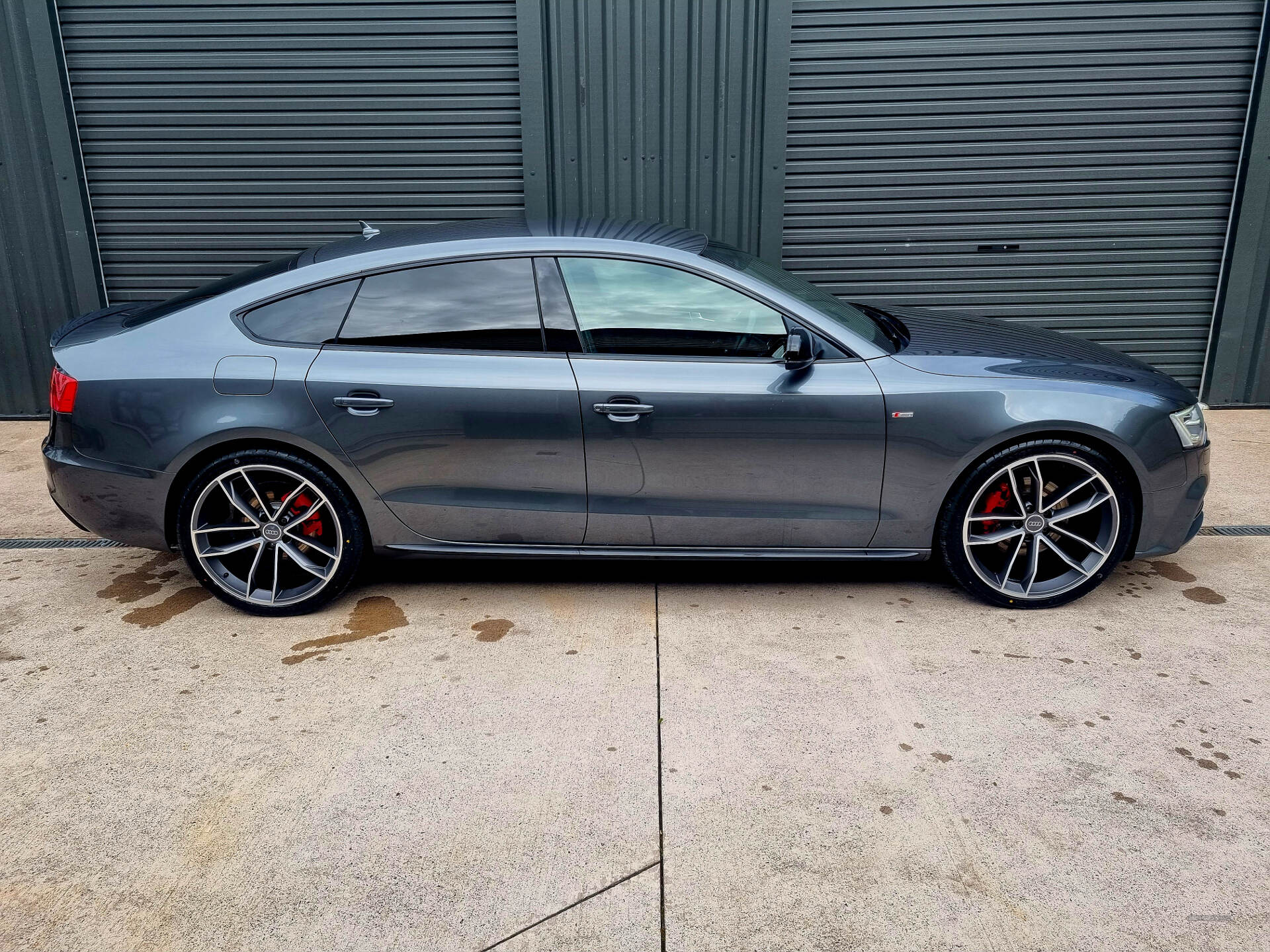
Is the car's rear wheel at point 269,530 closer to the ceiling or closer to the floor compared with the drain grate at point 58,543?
closer to the ceiling

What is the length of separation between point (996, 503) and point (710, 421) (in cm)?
122

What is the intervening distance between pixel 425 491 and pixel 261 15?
4416mm

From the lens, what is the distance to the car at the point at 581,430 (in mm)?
3635

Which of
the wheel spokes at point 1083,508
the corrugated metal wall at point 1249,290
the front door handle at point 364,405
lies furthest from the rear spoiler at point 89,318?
the corrugated metal wall at point 1249,290

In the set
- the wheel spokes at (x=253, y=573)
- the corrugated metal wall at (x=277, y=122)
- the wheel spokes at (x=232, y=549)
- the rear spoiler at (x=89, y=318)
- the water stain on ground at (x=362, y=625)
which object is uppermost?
the corrugated metal wall at (x=277, y=122)

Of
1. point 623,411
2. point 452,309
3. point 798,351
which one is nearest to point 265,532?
point 452,309

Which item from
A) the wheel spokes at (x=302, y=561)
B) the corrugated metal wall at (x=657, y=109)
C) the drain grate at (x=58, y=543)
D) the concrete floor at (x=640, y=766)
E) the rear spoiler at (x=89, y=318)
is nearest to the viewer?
the concrete floor at (x=640, y=766)

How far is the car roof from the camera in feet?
12.7

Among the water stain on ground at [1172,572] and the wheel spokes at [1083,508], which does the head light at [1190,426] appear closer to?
the wheel spokes at [1083,508]

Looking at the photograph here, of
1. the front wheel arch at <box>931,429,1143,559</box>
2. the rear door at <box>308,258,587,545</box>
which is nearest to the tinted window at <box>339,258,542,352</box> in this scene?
the rear door at <box>308,258,587,545</box>

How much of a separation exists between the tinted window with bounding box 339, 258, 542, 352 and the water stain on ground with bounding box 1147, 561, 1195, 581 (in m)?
2.93

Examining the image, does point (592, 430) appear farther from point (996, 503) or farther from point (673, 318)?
point (996, 503)

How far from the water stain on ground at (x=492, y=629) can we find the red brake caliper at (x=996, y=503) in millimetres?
1945

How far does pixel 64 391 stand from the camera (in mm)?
3713
